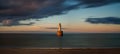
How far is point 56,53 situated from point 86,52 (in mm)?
2851

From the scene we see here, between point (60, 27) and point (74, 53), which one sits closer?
point (74, 53)

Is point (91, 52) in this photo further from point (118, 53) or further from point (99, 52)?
point (118, 53)

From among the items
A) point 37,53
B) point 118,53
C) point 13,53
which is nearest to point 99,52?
point 118,53

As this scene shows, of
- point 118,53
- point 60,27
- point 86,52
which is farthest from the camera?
point 60,27

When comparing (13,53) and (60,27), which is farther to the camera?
(60,27)

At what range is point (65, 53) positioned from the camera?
2612 cm

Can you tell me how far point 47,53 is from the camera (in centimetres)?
2577

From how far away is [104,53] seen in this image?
26.1 metres

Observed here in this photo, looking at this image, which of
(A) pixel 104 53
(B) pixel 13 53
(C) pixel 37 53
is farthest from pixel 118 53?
(B) pixel 13 53

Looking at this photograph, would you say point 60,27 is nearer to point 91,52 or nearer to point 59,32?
point 59,32

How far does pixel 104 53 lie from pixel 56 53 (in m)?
4.24

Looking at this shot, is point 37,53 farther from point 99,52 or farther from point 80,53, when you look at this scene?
point 99,52

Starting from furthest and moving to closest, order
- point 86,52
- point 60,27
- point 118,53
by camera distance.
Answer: point 60,27, point 86,52, point 118,53

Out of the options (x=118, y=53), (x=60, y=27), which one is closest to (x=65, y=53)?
(x=118, y=53)
